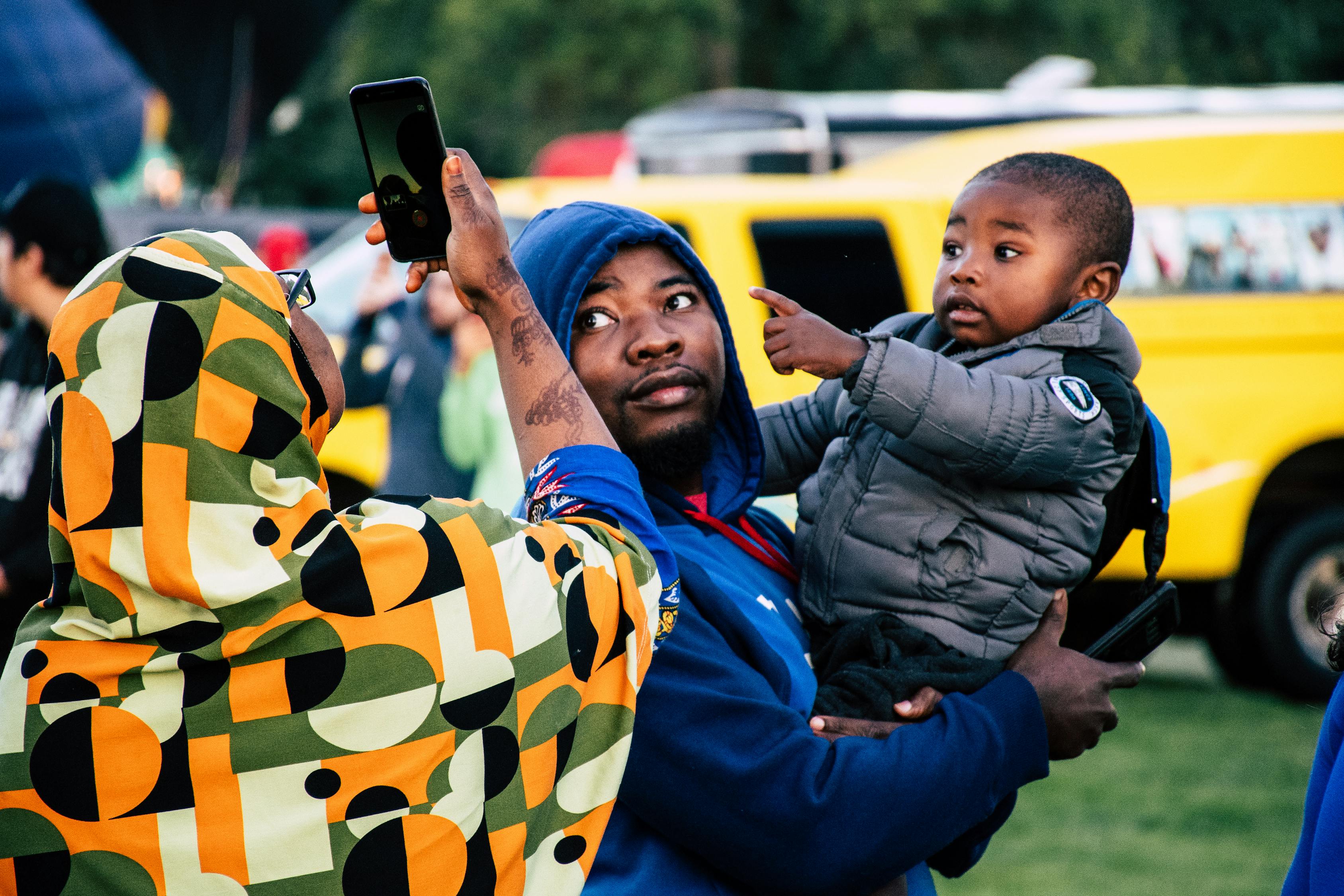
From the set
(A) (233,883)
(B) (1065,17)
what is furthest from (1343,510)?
(B) (1065,17)

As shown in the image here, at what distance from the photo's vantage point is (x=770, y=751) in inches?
65.0

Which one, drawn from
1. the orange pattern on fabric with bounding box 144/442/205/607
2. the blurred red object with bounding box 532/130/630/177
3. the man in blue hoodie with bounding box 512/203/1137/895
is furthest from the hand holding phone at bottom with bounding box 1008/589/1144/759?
the blurred red object with bounding box 532/130/630/177

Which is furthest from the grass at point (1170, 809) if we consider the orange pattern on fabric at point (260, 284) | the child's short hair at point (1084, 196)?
the orange pattern on fabric at point (260, 284)

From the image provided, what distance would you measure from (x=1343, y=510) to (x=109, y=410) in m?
6.92

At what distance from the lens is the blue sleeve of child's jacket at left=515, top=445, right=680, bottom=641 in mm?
1558

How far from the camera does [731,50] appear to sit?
68.1ft

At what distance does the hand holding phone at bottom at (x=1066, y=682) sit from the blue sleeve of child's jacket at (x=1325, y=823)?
0.25m

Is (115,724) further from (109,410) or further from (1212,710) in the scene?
(1212,710)

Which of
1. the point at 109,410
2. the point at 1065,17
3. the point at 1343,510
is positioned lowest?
the point at 1343,510

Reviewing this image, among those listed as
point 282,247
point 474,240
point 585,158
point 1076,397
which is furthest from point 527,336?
point 585,158

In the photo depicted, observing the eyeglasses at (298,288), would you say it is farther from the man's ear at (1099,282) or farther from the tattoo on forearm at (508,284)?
the man's ear at (1099,282)

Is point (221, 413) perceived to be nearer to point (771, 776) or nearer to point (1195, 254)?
point (771, 776)

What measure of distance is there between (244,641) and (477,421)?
15.0 ft

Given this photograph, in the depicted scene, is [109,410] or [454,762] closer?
[109,410]
